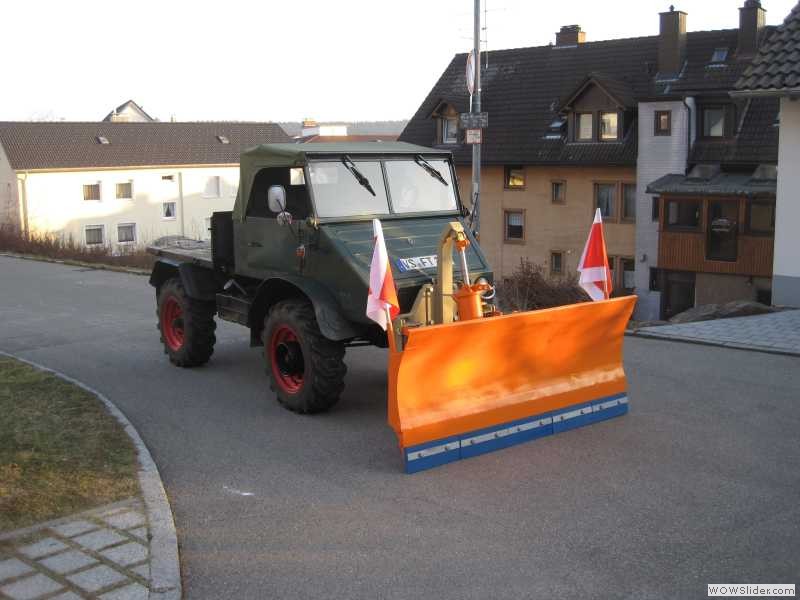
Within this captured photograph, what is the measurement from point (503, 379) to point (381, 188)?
2.49 meters

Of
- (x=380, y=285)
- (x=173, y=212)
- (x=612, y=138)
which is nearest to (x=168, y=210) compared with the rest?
→ (x=173, y=212)

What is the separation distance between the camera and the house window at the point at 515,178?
39.1m

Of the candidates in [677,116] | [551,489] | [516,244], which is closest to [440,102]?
[516,244]

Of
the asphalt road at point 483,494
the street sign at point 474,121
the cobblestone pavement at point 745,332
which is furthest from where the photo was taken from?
the street sign at point 474,121

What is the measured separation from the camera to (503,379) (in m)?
8.10

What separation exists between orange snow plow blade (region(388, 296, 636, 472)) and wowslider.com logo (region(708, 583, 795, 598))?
8.61ft

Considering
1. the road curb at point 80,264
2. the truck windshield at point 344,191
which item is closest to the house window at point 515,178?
the road curb at point 80,264

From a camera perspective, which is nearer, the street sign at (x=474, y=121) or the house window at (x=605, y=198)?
the street sign at (x=474, y=121)

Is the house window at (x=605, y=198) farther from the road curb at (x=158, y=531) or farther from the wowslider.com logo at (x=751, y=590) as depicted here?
the wowslider.com logo at (x=751, y=590)

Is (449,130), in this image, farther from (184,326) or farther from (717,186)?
(184,326)

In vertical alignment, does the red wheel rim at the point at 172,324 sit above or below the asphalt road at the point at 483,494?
above

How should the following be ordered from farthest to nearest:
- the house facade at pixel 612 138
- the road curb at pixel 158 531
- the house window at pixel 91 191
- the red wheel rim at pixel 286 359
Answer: the house window at pixel 91 191
the house facade at pixel 612 138
the red wheel rim at pixel 286 359
the road curb at pixel 158 531

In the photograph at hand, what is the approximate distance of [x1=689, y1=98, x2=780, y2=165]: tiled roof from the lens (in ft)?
104

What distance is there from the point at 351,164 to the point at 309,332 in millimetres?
1790
